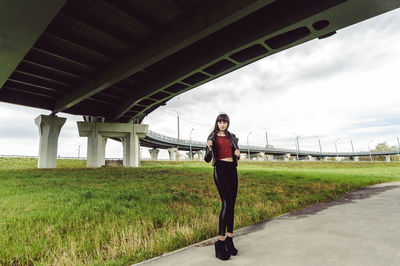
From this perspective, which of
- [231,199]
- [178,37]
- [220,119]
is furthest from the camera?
[178,37]

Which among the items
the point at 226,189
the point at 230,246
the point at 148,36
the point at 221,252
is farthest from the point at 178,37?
the point at 221,252

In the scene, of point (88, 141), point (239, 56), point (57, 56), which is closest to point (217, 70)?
point (239, 56)

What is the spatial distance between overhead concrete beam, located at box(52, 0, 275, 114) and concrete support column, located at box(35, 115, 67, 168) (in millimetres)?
13619

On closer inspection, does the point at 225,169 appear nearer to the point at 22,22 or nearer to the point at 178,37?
the point at 178,37

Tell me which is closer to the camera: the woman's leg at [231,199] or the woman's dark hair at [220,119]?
the woman's leg at [231,199]

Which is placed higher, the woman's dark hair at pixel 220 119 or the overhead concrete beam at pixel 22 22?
the overhead concrete beam at pixel 22 22

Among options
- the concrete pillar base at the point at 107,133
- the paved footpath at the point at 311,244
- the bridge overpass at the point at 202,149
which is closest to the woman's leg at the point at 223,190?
the paved footpath at the point at 311,244

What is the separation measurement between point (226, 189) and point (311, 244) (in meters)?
1.54

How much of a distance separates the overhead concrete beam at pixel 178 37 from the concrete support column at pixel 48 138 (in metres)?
13.6

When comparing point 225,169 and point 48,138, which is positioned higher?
point 48,138

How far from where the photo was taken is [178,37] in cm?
1303

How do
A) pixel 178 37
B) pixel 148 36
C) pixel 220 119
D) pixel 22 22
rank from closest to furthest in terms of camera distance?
1. pixel 220 119
2. pixel 22 22
3. pixel 178 37
4. pixel 148 36

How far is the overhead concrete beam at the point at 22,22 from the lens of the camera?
340 inches

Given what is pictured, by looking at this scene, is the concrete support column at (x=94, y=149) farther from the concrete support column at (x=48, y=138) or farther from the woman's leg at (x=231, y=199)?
the woman's leg at (x=231, y=199)
